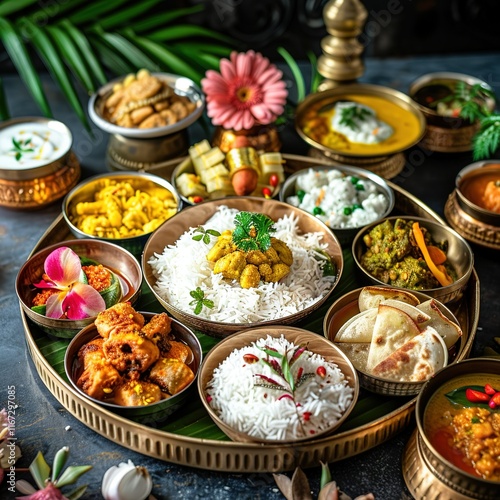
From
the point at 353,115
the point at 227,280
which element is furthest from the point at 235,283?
the point at 353,115

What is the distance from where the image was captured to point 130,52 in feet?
15.3

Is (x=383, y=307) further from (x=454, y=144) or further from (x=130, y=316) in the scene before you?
(x=454, y=144)

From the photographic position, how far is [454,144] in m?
4.40

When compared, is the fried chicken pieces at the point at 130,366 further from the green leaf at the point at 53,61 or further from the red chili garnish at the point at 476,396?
the green leaf at the point at 53,61

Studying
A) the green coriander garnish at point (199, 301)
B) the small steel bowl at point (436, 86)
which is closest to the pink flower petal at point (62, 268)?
the green coriander garnish at point (199, 301)

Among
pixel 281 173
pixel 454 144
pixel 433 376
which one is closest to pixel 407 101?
pixel 454 144

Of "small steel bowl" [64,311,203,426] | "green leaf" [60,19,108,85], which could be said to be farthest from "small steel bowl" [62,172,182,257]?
"green leaf" [60,19,108,85]

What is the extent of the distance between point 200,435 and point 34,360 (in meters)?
0.87

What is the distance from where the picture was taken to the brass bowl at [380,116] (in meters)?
4.07

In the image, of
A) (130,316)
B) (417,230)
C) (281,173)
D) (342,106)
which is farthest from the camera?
(342,106)

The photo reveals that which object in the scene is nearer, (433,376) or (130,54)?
(433,376)

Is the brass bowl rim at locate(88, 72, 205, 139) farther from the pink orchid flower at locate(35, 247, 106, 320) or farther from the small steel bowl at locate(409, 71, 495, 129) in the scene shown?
the small steel bowl at locate(409, 71, 495, 129)

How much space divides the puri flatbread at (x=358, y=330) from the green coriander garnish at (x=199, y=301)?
0.58 meters

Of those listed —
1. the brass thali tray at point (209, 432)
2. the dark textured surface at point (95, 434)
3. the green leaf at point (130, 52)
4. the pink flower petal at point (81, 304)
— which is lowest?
the dark textured surface at point (95, 434)
